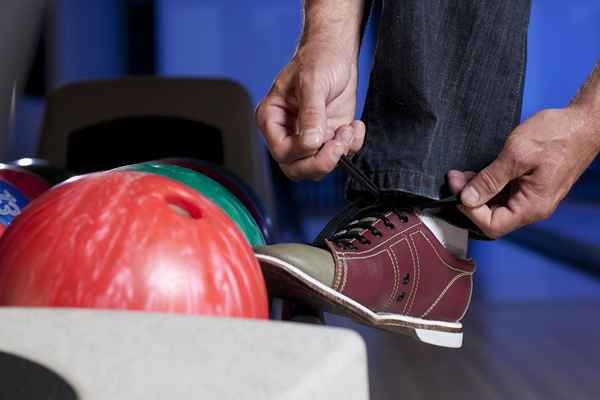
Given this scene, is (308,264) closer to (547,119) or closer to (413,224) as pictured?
(413,224)

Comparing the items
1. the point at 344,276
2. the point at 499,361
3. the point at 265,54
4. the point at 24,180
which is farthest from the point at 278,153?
the point at 265,54

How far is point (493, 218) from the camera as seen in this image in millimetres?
1091

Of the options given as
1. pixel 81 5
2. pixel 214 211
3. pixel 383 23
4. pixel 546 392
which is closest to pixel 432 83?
pixel 383 23

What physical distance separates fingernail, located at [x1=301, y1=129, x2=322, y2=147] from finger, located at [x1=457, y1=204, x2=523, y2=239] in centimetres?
22

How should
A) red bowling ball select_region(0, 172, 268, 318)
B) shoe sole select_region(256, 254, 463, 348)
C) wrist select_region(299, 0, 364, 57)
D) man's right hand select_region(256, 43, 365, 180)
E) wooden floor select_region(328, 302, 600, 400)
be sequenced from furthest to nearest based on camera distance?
wooden floor select_region(328, 302, 600, 400) < wrist select_region(299, 0, 364, 57) < man's right hand select_region(256, 43, 365, 180) < shoe sole select_region(256, 254, 463, 348) < red bowling ball select_region(0, 172, 268, 318)

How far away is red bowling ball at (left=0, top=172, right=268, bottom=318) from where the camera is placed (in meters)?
0.63

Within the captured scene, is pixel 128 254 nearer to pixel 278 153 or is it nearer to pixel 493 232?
pixel 278 153

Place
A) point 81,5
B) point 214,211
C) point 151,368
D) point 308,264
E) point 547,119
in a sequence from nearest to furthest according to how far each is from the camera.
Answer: point 151,368
point 214,211
point 308,264
point 547,119
point 81,5

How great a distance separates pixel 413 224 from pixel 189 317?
0.64 m

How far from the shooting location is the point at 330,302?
0.94 metres

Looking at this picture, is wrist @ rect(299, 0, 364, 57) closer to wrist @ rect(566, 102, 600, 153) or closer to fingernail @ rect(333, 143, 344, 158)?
fingernail @ rect(333, 143, 344, 158)

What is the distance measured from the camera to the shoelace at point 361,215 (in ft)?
3.51

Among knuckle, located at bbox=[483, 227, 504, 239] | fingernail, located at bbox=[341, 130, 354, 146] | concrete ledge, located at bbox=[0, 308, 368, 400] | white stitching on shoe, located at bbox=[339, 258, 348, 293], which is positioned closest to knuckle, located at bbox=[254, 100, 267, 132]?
fingernail, located at bbox=[341, 130, 354, 146]

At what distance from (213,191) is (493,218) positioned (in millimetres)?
453
